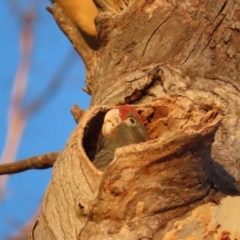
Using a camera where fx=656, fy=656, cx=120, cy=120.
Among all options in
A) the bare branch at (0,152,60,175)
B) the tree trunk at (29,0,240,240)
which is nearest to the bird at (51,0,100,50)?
the tree trunk at (29,0,240,240)

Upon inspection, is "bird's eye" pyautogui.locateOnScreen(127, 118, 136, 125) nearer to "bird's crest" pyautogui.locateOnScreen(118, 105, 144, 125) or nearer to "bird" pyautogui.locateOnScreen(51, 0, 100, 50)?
"bird's crest" pyautogui.locateOnScreen(118, 105, 144, 125)

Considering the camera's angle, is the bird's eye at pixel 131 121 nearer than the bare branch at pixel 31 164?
Yes

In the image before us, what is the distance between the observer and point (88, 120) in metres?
1.39

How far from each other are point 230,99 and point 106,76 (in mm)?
368

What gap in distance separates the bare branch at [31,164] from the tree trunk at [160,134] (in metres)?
0.22

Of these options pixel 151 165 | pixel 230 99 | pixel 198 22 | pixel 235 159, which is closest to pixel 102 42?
pixel 198 22

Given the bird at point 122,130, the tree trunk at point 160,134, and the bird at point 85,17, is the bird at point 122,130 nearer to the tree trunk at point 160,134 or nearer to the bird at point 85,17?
the tree trunk at point 160,134

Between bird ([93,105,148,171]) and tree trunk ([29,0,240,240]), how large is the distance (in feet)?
0.08

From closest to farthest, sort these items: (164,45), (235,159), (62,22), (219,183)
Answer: (219,183), (235,159), (164,45), (62,22)

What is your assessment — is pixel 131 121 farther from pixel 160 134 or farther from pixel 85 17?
pixel 85 17

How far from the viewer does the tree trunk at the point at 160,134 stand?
118 cm

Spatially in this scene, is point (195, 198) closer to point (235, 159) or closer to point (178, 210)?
point (178, 210)

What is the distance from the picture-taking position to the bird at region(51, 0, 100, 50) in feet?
6.79

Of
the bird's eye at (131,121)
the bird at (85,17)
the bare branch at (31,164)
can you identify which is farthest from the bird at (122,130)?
the bird at (85,17)
